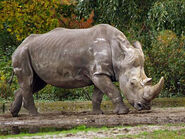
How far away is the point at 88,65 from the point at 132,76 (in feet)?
3.42

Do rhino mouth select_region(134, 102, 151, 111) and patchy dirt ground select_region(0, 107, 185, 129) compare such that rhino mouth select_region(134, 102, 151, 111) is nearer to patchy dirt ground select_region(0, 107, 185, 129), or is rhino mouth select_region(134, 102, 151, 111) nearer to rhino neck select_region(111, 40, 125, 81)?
patchy dirt ground select_region(0, 107, 185, 129)

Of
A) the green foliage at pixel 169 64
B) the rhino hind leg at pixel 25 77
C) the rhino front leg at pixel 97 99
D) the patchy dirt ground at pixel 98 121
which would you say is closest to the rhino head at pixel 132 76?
the patchy dirt ground at pixel 98 121

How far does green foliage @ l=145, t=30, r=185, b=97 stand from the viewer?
53.1ft

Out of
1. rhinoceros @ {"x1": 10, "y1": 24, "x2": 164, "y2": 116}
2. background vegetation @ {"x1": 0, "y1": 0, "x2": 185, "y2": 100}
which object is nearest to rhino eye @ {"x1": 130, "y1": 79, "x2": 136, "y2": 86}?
rhinoceros @ {"x1": 10, "y1": 24, "x2": 164, "y2": 116}

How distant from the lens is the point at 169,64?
16.2 meters

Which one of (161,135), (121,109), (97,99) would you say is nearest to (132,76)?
(121,109)

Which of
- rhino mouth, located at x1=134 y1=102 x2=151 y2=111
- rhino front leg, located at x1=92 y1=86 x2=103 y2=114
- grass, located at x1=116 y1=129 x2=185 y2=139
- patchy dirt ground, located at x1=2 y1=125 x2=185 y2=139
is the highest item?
grass, located at x1=116 y1=129 x2=185 y2=139

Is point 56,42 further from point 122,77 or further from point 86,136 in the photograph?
point 86,136

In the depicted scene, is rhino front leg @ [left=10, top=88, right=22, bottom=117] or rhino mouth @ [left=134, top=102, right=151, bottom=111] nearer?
rhino mouth @ [left=134, top=102, right=151, bottom=111]

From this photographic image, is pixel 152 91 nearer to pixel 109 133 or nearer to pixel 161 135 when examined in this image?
pixel 109 133

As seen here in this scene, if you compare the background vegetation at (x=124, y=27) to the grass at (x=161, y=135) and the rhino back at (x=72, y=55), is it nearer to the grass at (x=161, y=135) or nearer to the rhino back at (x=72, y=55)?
the rhino back at (x=72, y=55)

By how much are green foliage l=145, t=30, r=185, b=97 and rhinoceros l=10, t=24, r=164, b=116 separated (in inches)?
198

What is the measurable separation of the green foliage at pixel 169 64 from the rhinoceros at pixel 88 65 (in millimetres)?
5027

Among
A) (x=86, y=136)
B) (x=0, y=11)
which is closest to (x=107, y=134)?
(x=86, y=136)
